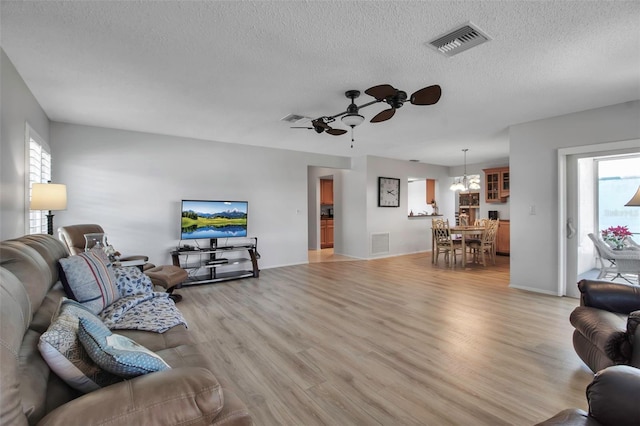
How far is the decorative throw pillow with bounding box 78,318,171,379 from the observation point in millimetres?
1096

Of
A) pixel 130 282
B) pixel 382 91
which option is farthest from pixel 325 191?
pixel 130 282

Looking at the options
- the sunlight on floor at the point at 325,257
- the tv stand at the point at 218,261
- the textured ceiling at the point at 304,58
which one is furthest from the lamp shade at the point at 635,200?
the tv stand at the point at 218,261

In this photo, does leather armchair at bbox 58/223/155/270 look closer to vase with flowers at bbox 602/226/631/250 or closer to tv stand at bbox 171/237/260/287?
tv stand at bbox 171/237/260/287

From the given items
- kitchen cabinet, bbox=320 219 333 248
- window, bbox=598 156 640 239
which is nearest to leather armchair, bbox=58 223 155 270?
kitchen cabinet, bbox=320 219 333 248

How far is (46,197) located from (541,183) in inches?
237

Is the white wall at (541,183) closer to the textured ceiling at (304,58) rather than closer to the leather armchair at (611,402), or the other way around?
the textured ceiling at (304,58)

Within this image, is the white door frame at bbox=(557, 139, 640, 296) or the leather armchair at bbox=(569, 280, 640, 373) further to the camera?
the white door frame at bbox=(557, 139, 640, 296)

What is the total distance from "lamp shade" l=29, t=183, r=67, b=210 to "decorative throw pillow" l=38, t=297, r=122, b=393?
2.43 metres

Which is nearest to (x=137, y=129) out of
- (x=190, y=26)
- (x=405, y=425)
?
(x=190, y=26)

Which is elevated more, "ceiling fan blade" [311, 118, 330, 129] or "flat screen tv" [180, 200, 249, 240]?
"ceiling fan blade" [311, 118, 330, 129]

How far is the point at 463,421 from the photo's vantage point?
172 cm

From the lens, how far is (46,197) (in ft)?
9.82

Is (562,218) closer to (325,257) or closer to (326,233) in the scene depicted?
(325,257)

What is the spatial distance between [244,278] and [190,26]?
413 centimetres
